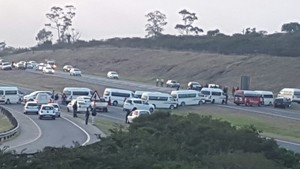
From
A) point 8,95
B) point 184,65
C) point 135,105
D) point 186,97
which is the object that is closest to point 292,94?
point 186,97

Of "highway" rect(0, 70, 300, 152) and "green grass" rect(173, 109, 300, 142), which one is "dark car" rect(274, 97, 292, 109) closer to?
"highway" rect(0, 70, 300, 152)

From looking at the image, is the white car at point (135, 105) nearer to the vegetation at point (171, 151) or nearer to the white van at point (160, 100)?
the white van at point (160, 100)

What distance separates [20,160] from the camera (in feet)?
70.6

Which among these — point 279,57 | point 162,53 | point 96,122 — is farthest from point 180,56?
point 96,122

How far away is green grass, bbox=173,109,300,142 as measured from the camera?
193 ft

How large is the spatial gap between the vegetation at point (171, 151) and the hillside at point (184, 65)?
74.0 metres

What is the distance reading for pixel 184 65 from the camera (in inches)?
5374

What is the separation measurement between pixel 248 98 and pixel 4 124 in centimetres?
3506

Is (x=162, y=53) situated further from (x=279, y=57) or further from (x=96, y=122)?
(x=96, y=122)

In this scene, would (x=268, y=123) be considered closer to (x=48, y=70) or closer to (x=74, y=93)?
(x=74, y=93)

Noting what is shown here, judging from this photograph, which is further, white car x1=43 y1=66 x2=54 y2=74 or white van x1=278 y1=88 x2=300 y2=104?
white car x1=43 y1=66 x2=54 y2=74

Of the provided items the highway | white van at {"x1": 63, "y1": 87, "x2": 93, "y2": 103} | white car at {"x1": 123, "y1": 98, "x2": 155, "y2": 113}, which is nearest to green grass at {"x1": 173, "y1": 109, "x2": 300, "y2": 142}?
the highway

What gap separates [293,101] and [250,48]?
65319 millimetres

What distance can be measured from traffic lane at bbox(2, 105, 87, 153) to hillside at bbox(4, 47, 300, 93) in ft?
173
